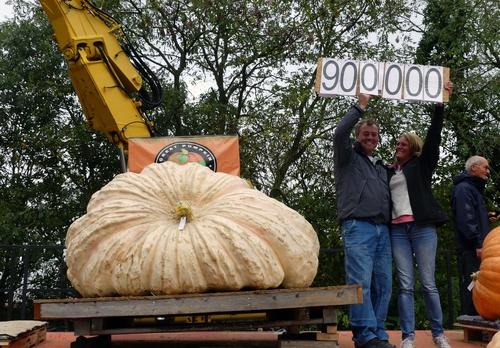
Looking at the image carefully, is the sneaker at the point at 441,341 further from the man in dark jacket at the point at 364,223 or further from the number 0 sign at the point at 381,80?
the number 0 sign at the point at 381,80

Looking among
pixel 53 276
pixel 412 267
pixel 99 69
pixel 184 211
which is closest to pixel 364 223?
pixel 412 267

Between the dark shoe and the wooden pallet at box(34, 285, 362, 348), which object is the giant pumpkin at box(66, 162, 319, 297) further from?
the dark shoe

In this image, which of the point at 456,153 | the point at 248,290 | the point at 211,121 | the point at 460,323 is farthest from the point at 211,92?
the point at 248,290

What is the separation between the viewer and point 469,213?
5504 millimetres

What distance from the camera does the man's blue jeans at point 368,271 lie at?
13.9ft

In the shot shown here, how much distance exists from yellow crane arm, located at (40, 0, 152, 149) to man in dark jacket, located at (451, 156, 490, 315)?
15.0 feet

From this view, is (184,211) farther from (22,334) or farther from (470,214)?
(470,214)

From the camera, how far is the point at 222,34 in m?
12.8

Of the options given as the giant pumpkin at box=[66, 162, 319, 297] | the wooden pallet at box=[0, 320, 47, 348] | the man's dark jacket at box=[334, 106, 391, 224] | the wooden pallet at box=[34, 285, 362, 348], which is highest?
the man's dark jacket at box=[334, 106, 391, 224]

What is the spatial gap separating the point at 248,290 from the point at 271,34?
962cm

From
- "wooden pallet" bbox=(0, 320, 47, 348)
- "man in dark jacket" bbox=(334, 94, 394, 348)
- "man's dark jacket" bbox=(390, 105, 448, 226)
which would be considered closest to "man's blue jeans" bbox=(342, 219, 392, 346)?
"man in dark jacket" bbox=(334, 94, 394, 348)

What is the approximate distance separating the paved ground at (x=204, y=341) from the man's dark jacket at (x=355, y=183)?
3.49ft

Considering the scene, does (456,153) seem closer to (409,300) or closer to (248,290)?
(409,300)

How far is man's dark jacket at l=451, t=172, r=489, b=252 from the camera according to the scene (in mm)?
5492
